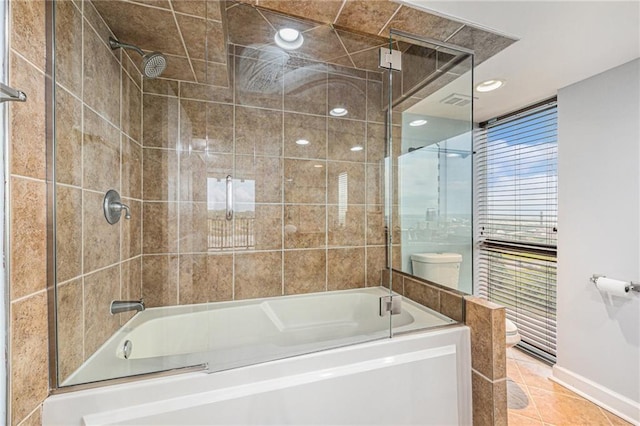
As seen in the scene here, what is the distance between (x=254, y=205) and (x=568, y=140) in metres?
2.50

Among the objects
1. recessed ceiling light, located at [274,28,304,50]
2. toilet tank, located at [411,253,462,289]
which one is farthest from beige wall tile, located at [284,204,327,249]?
recessed ceiling light, located at [274,28,304,50]

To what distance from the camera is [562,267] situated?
7.22 feet

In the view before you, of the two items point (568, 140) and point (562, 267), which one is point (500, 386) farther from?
point (568, 140)

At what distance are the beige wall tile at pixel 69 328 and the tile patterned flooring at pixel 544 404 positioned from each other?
8.01ft

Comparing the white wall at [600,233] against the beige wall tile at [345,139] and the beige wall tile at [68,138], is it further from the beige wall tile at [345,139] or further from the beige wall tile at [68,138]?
the beige wall tile at [68,138]

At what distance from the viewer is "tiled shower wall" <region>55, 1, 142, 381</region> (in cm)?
105

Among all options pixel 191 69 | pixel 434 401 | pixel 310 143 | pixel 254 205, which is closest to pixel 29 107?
pixel 191 69

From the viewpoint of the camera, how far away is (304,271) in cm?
221

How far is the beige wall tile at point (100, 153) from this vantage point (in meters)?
1.22

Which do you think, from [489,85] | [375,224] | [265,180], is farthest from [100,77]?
[489,85]

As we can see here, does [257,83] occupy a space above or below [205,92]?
above

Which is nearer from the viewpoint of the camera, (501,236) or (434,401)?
(434,401)

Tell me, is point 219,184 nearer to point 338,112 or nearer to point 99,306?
point 99,306

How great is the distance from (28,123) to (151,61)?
940mm
